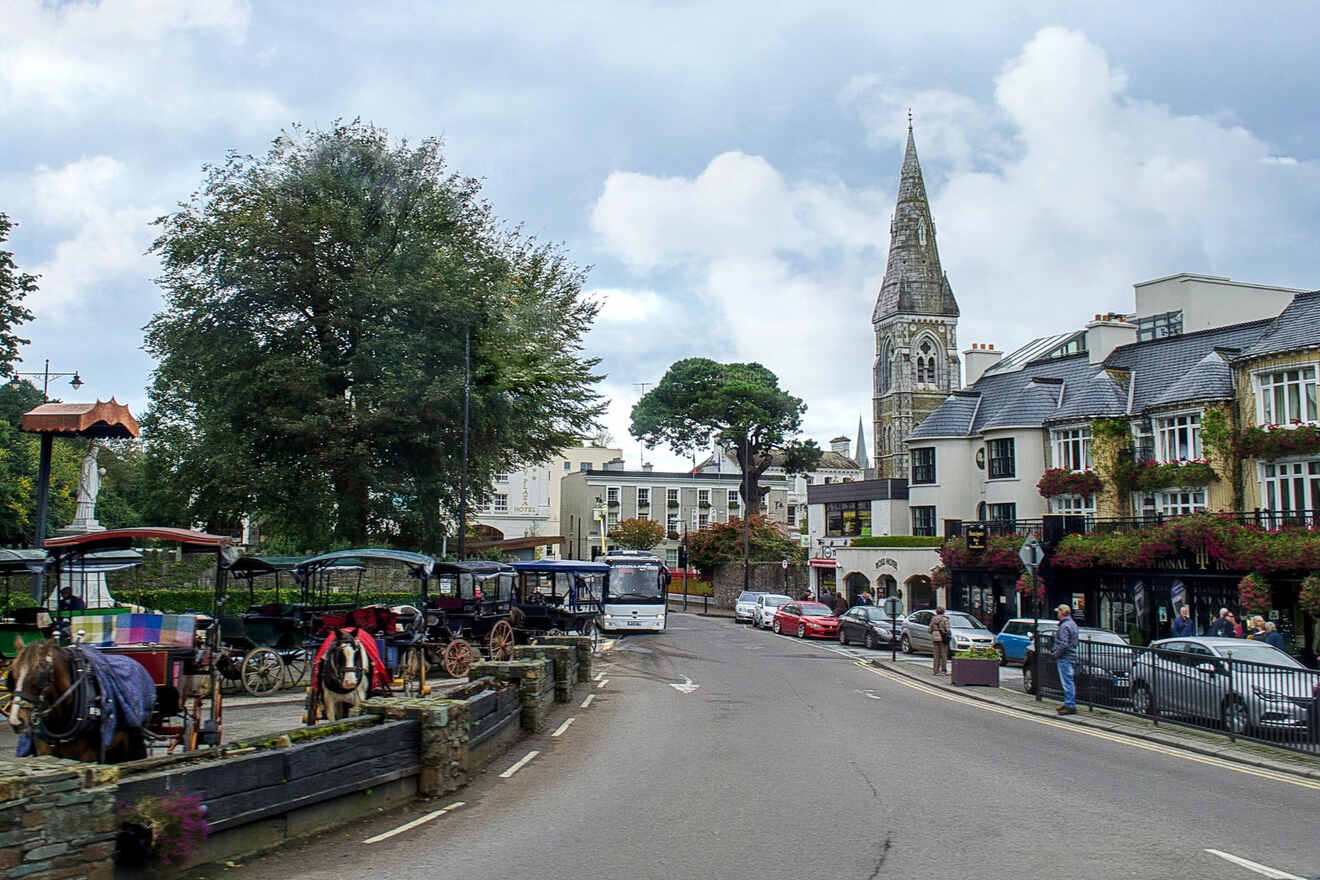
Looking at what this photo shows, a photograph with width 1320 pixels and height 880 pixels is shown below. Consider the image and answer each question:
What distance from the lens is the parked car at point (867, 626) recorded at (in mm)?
37156

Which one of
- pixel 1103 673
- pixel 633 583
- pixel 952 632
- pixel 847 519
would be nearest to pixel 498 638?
pixel 1103 673

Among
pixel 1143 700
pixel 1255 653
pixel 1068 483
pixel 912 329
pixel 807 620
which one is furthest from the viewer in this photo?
pixel 912 329

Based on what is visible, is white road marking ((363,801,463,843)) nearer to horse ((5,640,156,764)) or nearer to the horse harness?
horse ((5,640,156,764))

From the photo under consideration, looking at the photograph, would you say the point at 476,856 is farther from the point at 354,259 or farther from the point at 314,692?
the point at 354,259

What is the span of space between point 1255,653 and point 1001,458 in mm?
31303

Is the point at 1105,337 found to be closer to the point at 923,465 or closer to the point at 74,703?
the point at 923,465

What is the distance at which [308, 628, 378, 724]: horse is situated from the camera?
1210 cm

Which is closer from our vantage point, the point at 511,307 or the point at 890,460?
the point at 511,307

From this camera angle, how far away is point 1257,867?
8.14 m

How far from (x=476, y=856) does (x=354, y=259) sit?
2747 centimetres

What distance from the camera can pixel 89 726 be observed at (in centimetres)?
878

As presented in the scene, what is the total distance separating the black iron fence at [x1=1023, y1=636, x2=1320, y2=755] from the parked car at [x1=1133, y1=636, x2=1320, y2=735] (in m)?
0.01

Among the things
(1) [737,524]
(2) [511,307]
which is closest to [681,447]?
(1) [737,524]

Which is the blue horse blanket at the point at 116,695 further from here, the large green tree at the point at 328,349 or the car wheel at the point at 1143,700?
the large green tree at the point at 328,349
